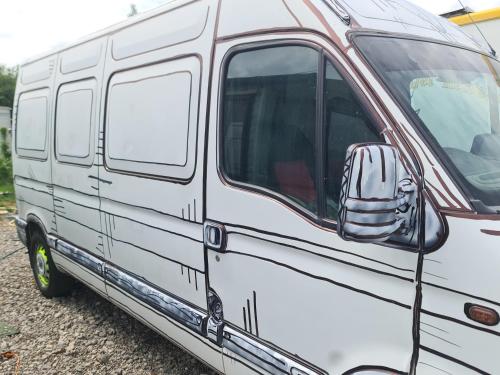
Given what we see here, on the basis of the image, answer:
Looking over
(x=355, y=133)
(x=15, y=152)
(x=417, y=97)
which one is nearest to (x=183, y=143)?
(x=355, y=133)

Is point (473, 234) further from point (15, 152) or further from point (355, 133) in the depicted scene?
point (15, 152)

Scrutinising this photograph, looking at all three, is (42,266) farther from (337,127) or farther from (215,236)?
(337,127)

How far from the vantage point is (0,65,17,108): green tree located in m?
56.0

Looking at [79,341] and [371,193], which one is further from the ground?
[371,193]

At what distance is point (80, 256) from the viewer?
413 centimetres

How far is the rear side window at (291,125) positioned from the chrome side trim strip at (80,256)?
1.83 metres

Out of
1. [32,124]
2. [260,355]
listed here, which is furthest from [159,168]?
[32,124]

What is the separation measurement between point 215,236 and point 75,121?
219 centimetres

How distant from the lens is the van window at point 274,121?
2107 millimetres

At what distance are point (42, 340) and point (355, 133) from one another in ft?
11.4

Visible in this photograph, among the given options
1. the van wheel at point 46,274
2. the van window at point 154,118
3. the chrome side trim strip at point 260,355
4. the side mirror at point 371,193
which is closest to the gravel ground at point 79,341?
the van wheel at point 46,274

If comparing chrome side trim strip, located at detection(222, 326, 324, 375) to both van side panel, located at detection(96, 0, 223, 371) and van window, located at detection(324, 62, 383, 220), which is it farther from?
van window, located at detection(324, 62, 383, 220)

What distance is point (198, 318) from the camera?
109 inches

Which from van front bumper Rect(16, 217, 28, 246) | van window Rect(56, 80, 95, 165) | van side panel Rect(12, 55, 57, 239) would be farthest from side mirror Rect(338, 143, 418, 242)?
van front bumper Rect(16, 217, 28, 246)
